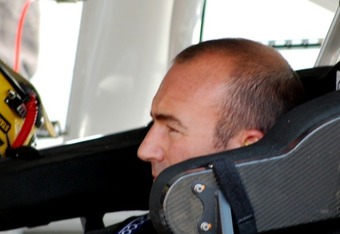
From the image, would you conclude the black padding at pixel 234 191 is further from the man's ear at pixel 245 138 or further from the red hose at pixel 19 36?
the red hose at pixel 19 36

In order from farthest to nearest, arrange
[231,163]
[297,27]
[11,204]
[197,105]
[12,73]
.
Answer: [297,27] → [12,73] → [11,204] → [197,105] → [231,163]

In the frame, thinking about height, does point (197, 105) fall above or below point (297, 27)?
above

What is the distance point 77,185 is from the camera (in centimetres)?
184

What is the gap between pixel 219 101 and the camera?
140cm

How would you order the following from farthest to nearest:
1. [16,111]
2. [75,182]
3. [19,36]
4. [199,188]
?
[19,36] → [16,111] → [75,182] → [199,188]

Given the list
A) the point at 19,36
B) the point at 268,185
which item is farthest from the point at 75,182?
the point at 19,36

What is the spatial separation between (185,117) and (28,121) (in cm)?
79

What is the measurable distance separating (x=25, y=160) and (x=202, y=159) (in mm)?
811

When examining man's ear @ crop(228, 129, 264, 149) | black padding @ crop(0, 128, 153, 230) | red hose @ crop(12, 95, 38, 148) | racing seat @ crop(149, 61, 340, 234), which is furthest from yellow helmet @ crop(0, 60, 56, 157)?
racing seat @ crop(149, 61, 340, 234)

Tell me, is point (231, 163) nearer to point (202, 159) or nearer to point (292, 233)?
point (202, 159)

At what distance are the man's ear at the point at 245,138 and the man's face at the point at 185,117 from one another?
30 mm

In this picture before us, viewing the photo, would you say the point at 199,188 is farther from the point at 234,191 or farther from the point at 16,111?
the point at 16,111

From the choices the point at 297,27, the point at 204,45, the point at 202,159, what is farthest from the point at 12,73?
the point at 297,27

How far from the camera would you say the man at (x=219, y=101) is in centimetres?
139
